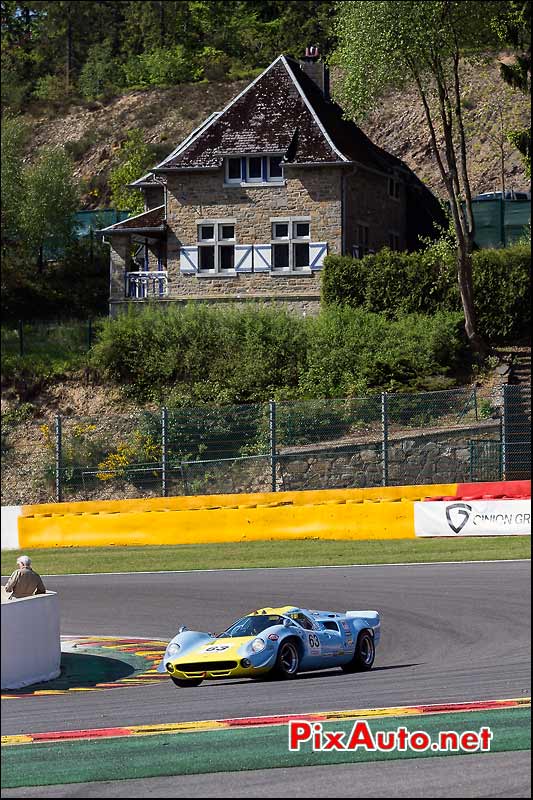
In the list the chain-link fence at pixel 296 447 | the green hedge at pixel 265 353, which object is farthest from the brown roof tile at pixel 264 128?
the chain-link fence at pixel 296 447

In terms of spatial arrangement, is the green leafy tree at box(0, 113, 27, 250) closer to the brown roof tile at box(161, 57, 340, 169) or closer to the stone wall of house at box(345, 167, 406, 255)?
the brown roof tile at box(161, 57, 340, 169)

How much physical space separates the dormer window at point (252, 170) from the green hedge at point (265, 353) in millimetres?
7048

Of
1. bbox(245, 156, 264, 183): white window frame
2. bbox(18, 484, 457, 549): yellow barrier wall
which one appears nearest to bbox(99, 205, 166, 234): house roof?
bbox(245, 156, 264, 183): white window frame

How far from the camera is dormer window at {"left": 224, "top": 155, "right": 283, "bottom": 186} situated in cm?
5159

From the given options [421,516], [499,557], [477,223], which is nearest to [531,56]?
[499,557]

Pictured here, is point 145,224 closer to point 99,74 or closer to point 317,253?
point 317,253

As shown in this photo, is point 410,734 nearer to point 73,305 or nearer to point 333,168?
point 333,168

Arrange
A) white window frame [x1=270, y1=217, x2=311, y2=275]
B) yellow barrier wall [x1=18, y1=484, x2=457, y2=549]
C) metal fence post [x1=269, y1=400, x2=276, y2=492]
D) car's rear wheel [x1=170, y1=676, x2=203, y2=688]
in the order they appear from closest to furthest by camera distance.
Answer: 1. car's rear wheel [x1=170, y1=676, x2=203, y2=688]
2. yellow barrier wall [x1=18, y1=484, x2=457, y2=549]
3. metal fence post [x1=269, y1=400, x2=276, y2=492]
4. white window frame [x1=270, y1=217, x2=311, y2=275]

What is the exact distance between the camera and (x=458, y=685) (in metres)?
11.2

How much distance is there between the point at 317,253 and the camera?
166ft

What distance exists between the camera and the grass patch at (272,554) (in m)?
23.4

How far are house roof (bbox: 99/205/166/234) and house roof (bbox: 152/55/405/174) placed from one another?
2.64m

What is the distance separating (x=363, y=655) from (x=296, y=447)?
1735cm

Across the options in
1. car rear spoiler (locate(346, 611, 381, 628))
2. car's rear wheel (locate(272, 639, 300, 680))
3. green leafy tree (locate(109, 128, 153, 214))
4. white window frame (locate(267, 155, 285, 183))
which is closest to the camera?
car's rear wheel (locate(272, 639, 300, 680))
